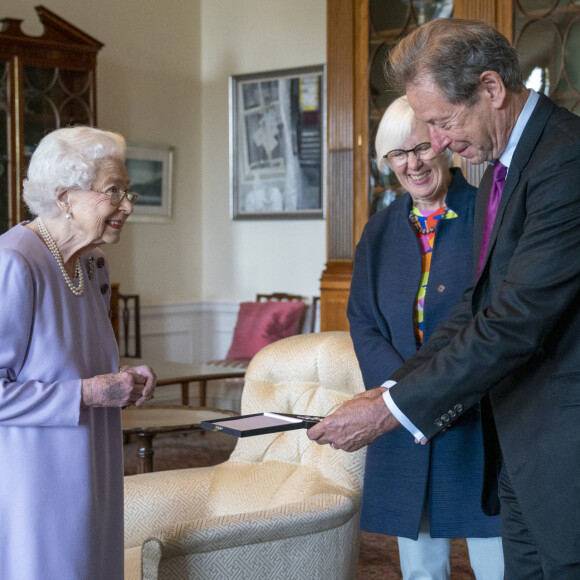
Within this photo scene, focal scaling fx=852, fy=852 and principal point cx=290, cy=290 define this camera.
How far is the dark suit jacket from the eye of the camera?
1.57 m

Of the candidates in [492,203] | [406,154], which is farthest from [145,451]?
[492,203]

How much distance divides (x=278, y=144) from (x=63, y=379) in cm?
511

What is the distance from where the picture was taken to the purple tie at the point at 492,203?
1.81m

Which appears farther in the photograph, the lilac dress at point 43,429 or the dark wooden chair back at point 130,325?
the dark wooden chair back at point 130,325

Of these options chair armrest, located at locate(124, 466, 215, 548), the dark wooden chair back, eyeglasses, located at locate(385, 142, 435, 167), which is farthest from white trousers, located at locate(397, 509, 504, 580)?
the dark wooden chair back

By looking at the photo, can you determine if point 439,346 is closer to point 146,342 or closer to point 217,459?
point 217,459

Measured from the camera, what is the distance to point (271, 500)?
8.39 ft

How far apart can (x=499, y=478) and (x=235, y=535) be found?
65cm

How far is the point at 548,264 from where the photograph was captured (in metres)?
1.56

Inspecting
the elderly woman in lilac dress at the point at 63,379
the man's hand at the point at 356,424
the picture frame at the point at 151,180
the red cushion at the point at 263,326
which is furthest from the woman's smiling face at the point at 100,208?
the picture frame at the point at 151,180

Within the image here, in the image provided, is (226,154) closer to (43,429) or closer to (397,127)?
(397,127)

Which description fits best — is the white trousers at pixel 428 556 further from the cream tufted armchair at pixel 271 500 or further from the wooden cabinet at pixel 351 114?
the wooden cabinet at pixel 351 114

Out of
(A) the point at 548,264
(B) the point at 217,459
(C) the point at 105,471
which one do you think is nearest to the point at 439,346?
(A) the point at 548,264

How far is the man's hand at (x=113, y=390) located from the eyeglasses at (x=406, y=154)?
89 centimetres
